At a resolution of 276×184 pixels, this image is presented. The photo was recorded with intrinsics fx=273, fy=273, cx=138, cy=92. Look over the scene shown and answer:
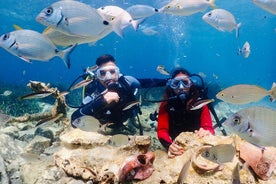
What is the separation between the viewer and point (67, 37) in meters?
2.99

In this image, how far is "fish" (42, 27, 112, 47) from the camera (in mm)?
2928

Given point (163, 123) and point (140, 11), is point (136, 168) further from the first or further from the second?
point (140, 11)

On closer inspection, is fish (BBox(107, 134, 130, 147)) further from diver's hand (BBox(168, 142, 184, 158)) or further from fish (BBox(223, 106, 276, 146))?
fish (BBox(223, 106, 276, 146))

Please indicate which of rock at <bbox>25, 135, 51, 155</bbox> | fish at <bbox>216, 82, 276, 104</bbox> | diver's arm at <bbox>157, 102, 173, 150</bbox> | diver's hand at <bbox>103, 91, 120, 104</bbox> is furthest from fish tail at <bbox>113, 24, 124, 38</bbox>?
rock at <bbox>25, 135, 51, 155</bbox>

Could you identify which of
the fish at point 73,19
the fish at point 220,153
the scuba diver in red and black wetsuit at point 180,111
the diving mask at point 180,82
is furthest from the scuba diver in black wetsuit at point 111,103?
the fish at point 220,153

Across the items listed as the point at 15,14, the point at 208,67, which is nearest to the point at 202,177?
the point at 15,14

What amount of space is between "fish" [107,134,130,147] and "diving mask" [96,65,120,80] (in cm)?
217

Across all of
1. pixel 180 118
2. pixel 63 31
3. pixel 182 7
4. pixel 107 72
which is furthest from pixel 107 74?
pixel 63 31

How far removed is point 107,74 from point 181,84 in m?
1.76

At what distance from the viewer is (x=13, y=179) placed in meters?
5.20

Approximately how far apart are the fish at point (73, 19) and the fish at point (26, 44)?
526 millimetres

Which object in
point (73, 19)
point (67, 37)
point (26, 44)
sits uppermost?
point (73, 19)

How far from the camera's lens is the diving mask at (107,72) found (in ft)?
20.2

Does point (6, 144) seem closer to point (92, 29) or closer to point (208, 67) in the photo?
point (92, 29)
